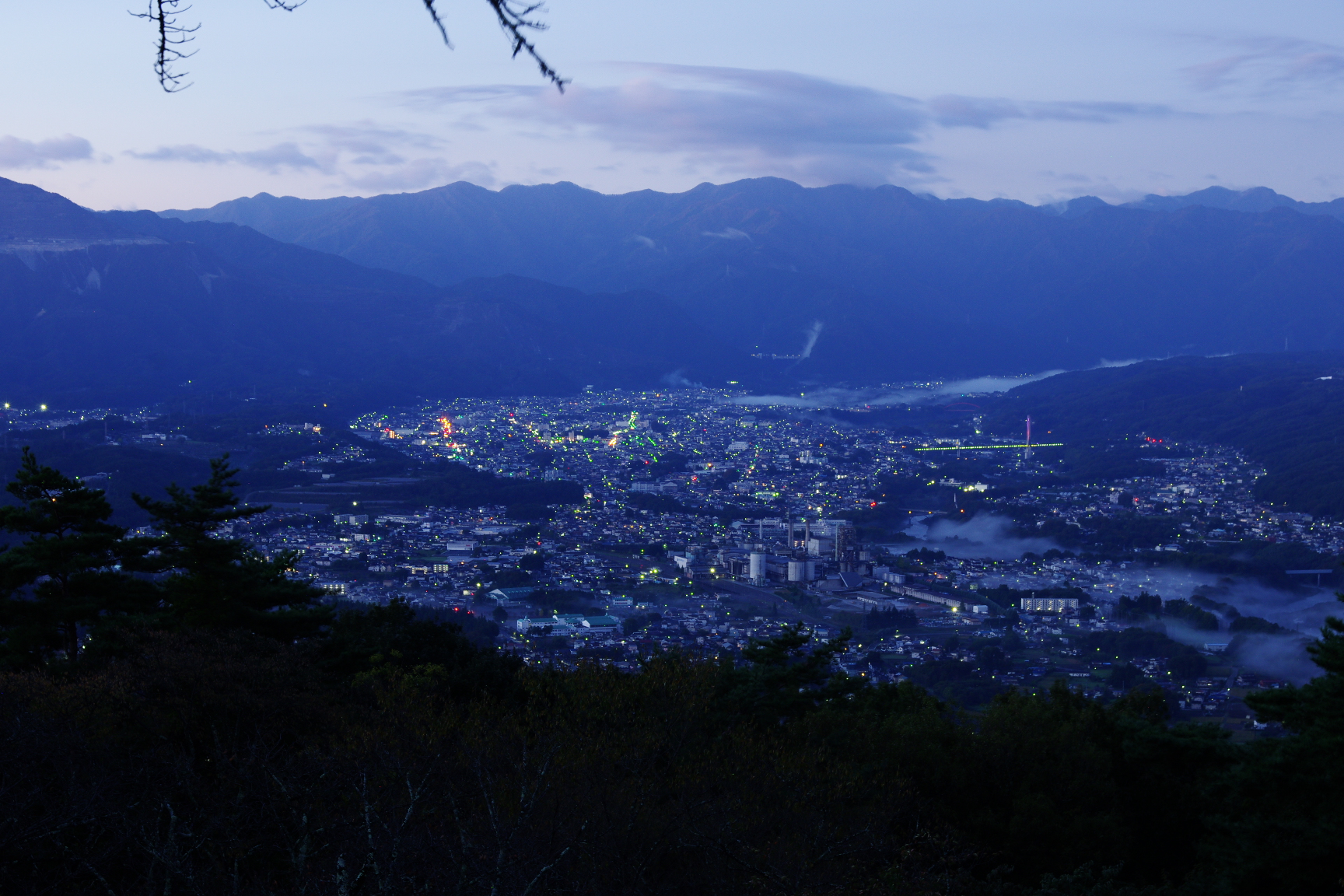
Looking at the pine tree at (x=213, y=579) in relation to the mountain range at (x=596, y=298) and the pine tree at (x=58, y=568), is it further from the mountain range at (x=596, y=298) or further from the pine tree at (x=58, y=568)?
the mountain range at (x=596, y=298)

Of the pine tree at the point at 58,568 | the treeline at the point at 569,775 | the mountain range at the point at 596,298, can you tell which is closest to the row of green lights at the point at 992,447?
the mountain range at the point at 596,298

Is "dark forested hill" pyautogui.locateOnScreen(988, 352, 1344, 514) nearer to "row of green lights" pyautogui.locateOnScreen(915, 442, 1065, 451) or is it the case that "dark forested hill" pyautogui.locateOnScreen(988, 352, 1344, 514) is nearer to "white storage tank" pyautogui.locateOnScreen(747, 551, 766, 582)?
"row of green lights" pyautogui.locateOnScreen(915, 442, 1065, 451)

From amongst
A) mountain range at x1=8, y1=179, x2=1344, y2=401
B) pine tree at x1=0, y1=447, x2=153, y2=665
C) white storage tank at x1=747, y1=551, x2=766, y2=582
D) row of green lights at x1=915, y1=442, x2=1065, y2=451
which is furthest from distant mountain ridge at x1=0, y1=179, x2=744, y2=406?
pine tree at x1=0, y1=447, x2=153, y2=665

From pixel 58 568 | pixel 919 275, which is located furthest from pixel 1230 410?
pixel 919 275

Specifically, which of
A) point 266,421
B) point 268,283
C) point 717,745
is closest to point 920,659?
point 717,745

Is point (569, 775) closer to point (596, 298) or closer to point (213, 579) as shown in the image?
point (213, 579)

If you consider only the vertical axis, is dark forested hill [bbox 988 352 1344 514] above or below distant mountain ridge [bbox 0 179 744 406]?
below
